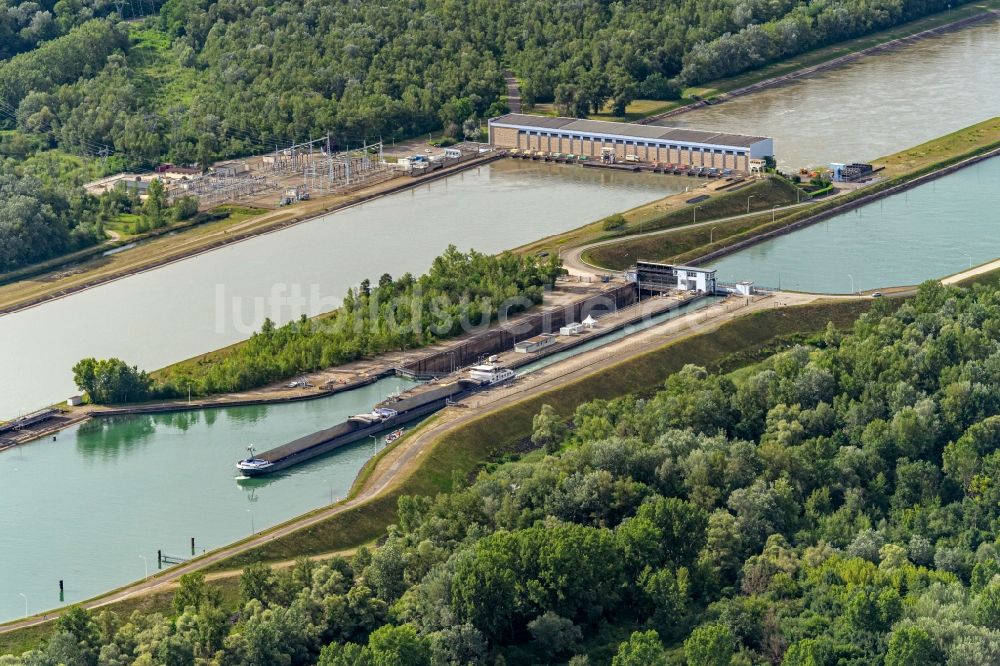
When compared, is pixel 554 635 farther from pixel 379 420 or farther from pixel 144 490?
pixel 379 420

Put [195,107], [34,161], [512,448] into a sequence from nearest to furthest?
1. [512,448]
2. [34,161]
3. [195,107]

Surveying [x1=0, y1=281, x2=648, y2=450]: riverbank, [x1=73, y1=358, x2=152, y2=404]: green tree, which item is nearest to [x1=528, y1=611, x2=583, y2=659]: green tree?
[x1=0, y1=281, x2=648, y2=450]: riverbank

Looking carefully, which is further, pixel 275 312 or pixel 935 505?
pixel 275 312

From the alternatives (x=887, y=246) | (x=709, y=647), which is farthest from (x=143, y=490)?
(x=887, y=246)

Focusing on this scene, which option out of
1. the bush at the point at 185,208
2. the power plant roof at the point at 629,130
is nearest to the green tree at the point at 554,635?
the bush at the point at 185,208

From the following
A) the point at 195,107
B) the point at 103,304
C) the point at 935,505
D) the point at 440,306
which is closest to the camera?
the point at 935,505

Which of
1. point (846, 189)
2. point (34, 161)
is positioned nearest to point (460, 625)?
point (846, 189)

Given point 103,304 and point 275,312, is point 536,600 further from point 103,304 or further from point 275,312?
point 103,304
